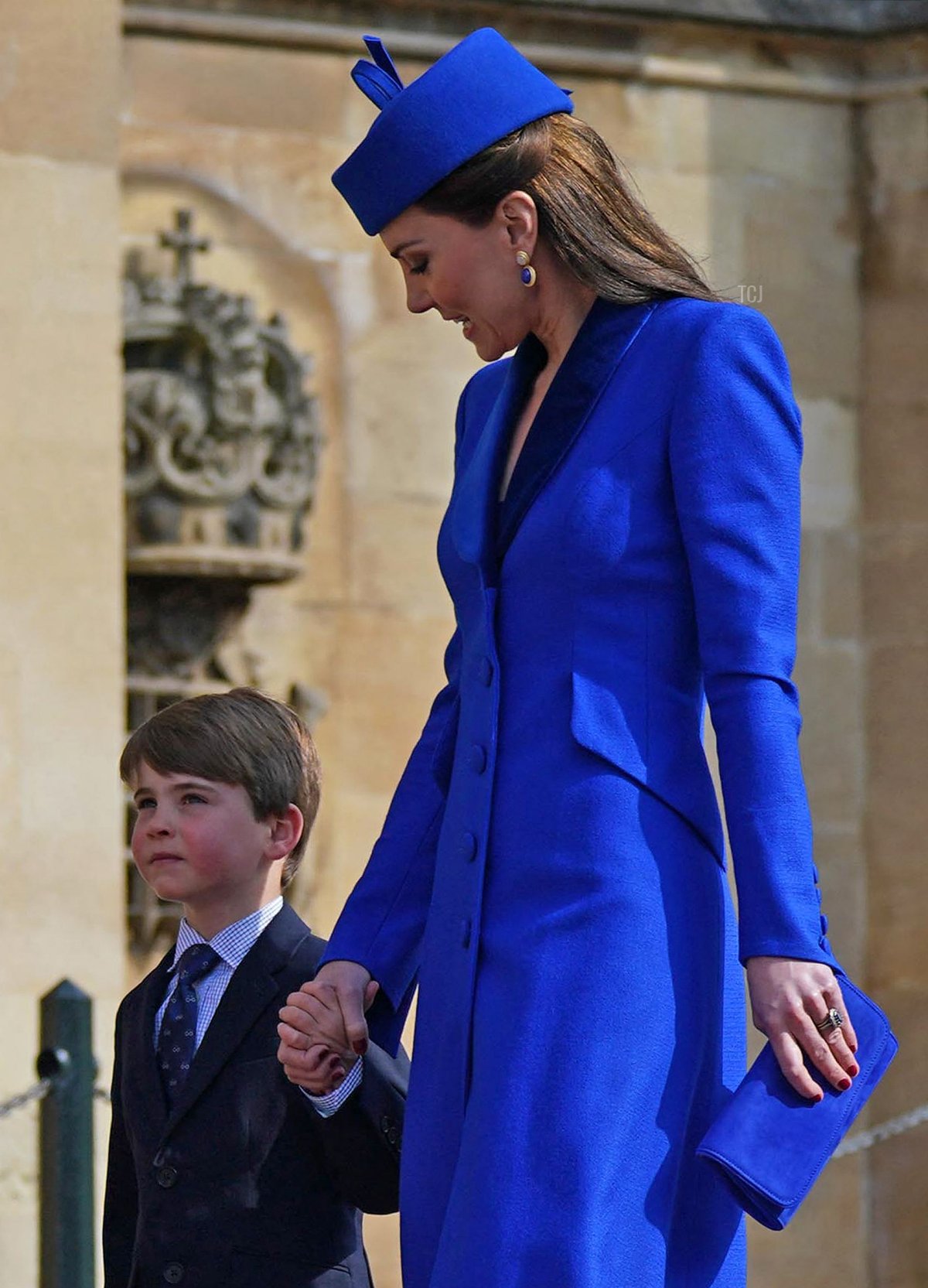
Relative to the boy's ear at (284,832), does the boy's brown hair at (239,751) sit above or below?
above

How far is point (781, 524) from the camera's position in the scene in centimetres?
249

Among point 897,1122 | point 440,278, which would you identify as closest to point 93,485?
point 897,1122

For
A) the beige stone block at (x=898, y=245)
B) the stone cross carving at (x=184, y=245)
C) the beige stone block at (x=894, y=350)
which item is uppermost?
the beige stone block at (x=898, y=245)

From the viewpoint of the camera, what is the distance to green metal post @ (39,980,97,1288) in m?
4.20

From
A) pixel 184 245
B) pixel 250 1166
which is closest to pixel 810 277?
pixel 184 245

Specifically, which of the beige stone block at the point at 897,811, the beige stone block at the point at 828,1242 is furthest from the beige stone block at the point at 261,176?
the beige stone block at the point at 828,1242

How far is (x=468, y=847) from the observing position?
2521 mm

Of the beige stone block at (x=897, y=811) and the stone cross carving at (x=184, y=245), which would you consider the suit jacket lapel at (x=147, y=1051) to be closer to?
the stone cross carving at (x=184, y=245)

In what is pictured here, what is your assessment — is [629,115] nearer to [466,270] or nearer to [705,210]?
[705,210]

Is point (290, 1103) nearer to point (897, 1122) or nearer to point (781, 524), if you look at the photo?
point (781, 524)

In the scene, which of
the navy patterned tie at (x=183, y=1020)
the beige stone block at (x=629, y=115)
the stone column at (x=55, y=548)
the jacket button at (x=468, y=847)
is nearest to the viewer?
the jacket button at (x=468, y=847)

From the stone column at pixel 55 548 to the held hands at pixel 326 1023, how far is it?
200cm

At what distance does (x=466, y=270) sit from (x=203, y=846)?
0.74 meters

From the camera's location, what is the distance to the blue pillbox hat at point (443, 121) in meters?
2.57
